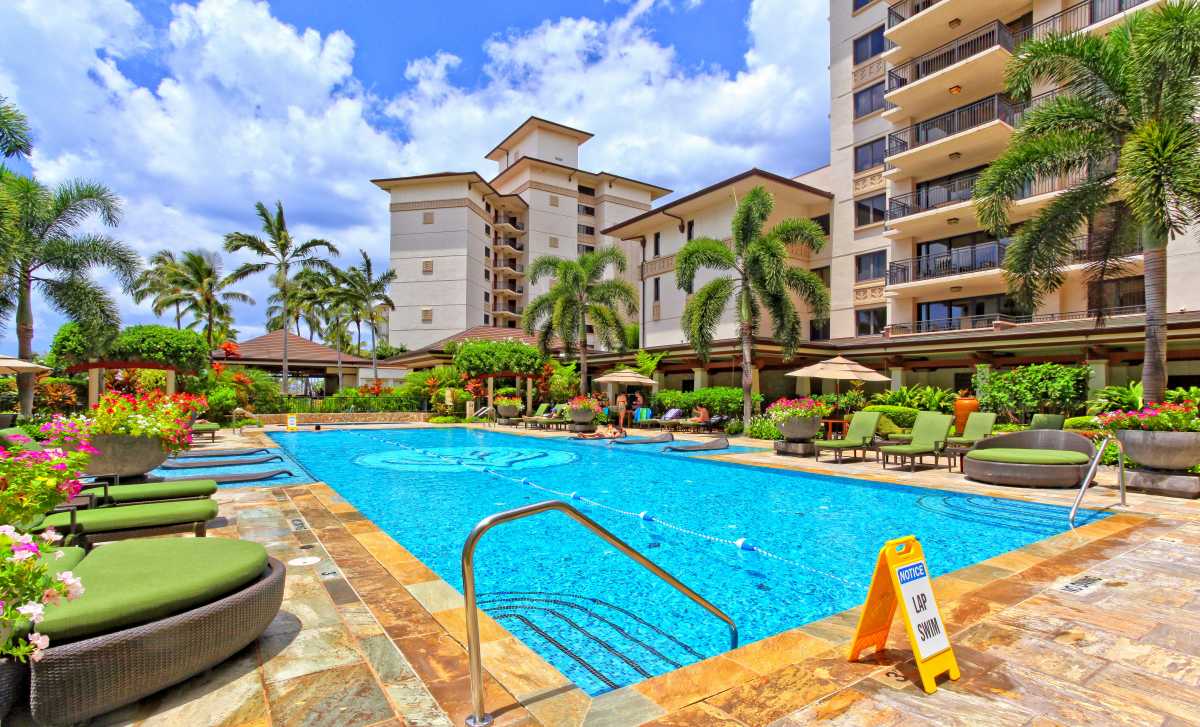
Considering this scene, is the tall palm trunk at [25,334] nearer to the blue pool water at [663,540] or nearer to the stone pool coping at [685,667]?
the blue pool water at [663,540]

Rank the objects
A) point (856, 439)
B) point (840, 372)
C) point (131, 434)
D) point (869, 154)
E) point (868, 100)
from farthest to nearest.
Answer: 1. point (868, 100)
2. point (869, 154)
3. point (840, 372)
4. point (856, 439)
5. point (131, 434)

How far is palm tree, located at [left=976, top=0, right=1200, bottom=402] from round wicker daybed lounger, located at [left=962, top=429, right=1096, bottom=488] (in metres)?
2.96

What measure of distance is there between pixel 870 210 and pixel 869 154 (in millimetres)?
2660

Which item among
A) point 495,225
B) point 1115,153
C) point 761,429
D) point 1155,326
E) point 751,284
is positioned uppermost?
point 495,225

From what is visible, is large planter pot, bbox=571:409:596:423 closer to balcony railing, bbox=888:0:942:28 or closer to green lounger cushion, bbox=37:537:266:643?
green lounger cushion, bbox=37:537:266:643

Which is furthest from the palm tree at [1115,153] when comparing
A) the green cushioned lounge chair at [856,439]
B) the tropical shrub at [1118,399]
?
the green cushioned lounge chair at [856,439]

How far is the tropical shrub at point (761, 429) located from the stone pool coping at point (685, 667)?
12.8 meters

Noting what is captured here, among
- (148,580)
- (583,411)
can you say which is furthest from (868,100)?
(148,580)

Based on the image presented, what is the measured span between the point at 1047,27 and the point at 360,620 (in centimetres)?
2895

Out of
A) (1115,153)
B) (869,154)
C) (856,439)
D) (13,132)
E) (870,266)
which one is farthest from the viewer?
(869,154)

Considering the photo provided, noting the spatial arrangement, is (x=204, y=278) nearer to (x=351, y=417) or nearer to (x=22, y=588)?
(x=351, y=417)

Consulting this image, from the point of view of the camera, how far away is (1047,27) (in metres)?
21.4

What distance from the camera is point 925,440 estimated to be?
37.1ft

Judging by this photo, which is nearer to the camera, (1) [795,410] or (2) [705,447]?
(1) [795,410]
